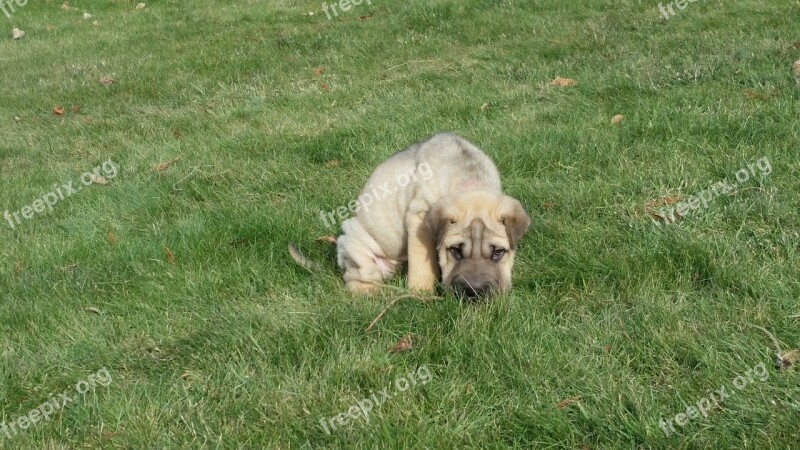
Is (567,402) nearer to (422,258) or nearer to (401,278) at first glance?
(422,258)

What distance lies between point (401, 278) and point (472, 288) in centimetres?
96

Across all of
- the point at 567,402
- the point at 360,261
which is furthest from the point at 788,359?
the point at 360,261

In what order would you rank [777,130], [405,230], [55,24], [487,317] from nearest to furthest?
[487,317]
[405,230]
[777,130]
[55,24]

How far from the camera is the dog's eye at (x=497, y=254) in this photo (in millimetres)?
4454

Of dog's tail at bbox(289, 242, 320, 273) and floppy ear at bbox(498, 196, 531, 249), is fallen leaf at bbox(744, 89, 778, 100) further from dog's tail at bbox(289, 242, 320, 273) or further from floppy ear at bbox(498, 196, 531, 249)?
dog's tail at bbox(289, 242, 320, 273)

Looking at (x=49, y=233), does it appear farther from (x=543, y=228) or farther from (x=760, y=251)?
(x=760, y=251)

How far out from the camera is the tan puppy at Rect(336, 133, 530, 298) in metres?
4.40

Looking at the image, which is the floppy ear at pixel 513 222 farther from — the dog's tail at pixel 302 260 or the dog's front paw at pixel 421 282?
the dog's tail at pixel 302 260

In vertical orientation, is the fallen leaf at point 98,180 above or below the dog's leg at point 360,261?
below

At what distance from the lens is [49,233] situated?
6328 mm

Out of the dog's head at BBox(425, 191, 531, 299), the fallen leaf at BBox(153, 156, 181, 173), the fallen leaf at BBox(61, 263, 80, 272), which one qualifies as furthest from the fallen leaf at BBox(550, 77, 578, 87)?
the fallen leaf at BBox(61, 263, 80, 272)

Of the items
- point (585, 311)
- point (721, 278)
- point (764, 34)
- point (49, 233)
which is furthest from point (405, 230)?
point (764, 34)

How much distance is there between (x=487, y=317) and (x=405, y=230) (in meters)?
1.27

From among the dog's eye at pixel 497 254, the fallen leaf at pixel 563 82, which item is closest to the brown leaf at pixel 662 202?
the dog's eye at pixel 497 254
